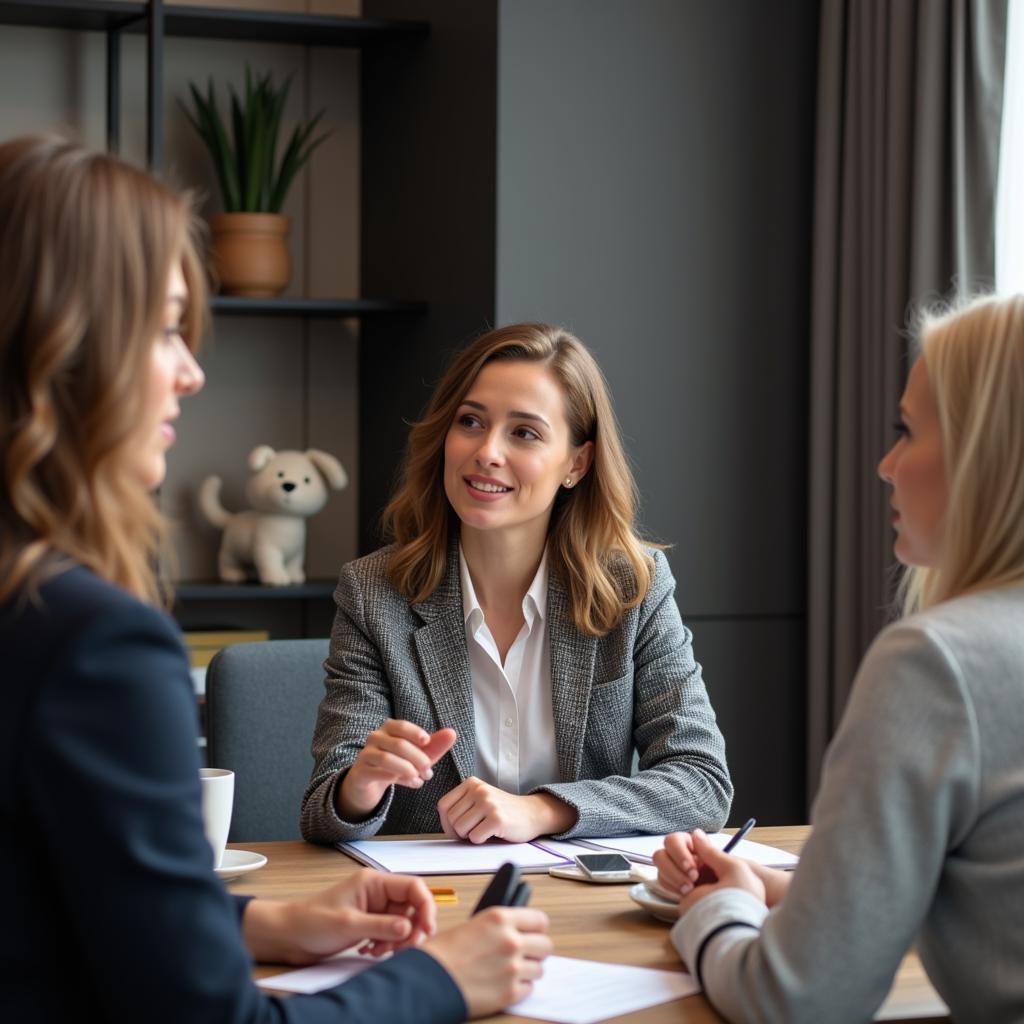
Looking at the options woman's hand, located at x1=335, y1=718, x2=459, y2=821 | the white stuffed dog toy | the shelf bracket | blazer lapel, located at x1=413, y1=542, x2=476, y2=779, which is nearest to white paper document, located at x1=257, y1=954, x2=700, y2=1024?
woman's hand, located at x1=335, y1=718, x2=459, y2=821

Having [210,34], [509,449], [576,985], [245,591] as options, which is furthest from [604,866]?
[210,34]

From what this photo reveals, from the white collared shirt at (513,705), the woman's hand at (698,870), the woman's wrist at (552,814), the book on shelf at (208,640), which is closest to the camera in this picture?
the woman's hand at (698,870)

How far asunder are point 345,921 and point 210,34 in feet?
9.39

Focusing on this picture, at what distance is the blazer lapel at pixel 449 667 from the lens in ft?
7.01

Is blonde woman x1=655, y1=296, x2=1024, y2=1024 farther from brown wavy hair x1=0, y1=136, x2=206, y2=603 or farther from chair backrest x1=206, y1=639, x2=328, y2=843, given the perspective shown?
chair backrest x1=206, y1=639, x2=328, y2=843

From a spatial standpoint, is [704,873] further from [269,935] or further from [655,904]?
[269,935]

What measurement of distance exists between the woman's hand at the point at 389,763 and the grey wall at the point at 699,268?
1.60 meters

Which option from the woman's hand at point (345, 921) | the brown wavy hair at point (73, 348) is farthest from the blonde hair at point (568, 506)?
the brown wavy hair at point (73, 348)

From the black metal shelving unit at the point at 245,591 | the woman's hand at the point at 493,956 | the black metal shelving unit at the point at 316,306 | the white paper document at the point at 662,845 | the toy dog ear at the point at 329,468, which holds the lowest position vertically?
the white paper document at the point at 662,845

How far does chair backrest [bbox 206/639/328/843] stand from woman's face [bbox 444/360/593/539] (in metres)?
0.36

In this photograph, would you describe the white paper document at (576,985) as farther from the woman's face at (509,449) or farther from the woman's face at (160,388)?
the woman's face at (509,449)

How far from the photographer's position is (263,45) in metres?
3.82

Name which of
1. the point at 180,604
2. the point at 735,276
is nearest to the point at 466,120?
the point at 735,276

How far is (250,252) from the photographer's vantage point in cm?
359
